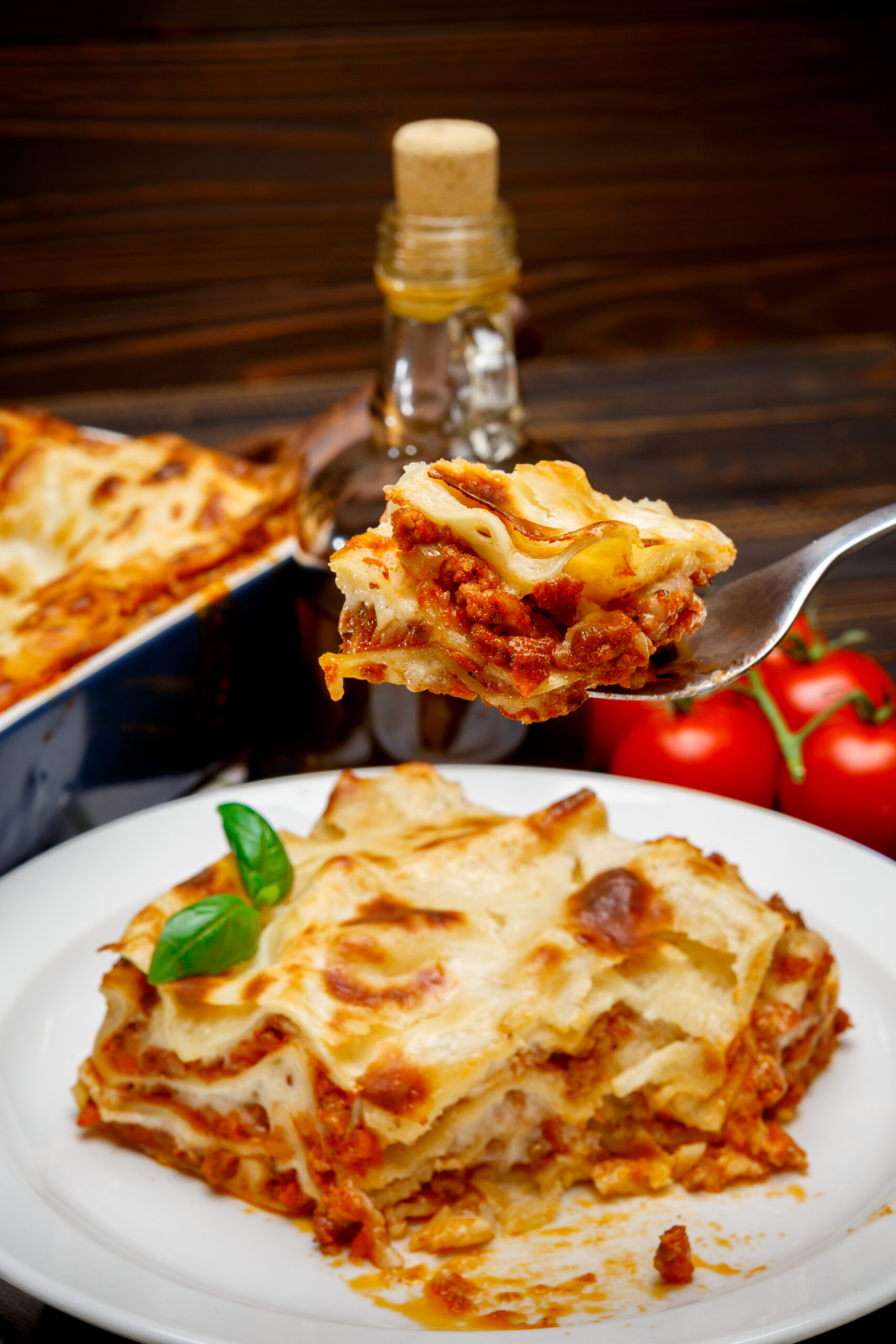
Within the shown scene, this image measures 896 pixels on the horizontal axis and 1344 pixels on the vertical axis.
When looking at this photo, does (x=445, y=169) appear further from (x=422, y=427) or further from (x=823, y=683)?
(x=823, y=683)

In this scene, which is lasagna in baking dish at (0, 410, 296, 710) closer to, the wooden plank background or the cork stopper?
the cork stopper

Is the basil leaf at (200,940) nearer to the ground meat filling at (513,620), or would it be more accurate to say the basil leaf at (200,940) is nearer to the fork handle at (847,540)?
the ground meat filling at (513,620)

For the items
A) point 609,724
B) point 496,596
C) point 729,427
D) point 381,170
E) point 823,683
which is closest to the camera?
point 496,596

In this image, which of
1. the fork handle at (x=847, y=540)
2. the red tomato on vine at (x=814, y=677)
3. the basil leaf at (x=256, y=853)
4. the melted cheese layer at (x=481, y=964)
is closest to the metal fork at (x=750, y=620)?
the fork handle at (x=847, y=540)

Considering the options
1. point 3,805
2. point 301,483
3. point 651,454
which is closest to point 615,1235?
point 3,805

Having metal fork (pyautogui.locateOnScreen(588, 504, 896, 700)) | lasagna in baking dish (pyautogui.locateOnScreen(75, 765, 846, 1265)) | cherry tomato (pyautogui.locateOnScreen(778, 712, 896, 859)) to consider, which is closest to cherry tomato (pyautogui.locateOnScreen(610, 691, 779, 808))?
cherry tomato (pyautogui.locateOnScreen(778, 712, 896, 859))

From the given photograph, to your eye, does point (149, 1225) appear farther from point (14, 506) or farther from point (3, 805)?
point (14, 506)

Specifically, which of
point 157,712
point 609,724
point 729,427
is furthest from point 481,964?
point 729,427
